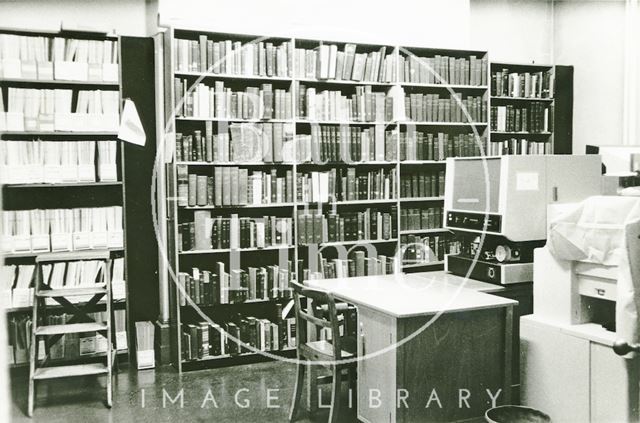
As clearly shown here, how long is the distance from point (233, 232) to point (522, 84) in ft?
11.5

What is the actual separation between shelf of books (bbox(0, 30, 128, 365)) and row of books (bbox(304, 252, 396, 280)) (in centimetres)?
163

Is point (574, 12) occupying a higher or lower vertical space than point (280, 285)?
higher

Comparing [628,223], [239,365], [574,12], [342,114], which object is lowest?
[239,365]

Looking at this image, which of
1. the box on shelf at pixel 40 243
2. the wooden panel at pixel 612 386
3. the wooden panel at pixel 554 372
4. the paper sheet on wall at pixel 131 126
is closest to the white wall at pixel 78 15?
the paper sheet on wall at pixel 131 126

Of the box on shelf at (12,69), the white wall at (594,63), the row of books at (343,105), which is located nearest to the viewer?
the box on shelf at (12,69)

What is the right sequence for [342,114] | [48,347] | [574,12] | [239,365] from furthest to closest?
[574,12] → [342,114] → [239,365] → [48,347]

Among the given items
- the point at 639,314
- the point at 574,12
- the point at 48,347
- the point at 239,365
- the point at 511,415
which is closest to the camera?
the point at 639,314

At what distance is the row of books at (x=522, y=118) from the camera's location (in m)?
6.65

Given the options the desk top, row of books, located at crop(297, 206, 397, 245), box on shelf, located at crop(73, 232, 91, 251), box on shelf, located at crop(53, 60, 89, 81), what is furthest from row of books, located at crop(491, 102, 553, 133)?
box on shelf, located at crop(73, 232, 91, 251)

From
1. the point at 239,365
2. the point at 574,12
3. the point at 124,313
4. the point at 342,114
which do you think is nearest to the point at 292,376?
the point at 239,365

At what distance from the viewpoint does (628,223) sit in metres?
2.62

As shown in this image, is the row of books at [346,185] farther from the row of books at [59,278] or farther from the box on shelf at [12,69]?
the box on shelf at [12,69]

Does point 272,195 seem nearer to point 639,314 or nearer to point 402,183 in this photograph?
point 402,183

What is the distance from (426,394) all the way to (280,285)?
225 cm
